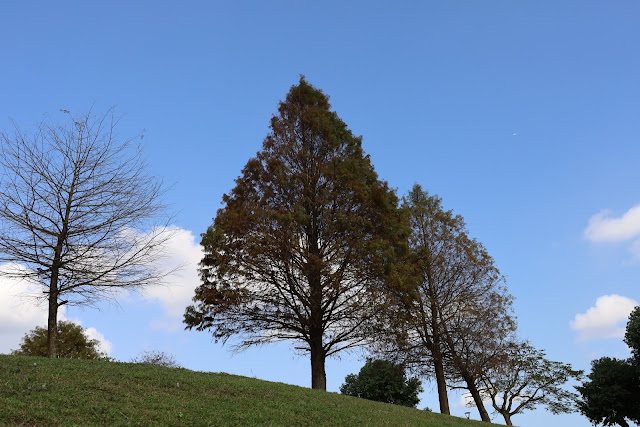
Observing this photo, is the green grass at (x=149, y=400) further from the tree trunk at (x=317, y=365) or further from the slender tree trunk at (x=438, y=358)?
the slender tree trunk at (x=438, y=358)

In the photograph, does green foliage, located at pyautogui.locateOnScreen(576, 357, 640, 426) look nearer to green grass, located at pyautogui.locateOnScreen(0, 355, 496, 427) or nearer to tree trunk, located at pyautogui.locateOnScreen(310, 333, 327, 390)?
tree trunk, located at pyautogui.locateOnScreen(310, 333, 327, 390)

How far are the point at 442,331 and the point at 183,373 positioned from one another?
50.3 ft

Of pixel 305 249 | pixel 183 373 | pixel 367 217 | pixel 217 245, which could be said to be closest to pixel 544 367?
pixel 367 217

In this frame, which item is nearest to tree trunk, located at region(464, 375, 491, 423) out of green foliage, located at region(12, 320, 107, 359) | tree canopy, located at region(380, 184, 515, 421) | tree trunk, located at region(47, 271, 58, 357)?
tree canopy, located at region(380, 184, 515, 421)

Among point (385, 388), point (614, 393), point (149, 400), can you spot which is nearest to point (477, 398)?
point (385, 388)

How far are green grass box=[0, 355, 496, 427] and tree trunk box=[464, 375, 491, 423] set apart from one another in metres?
12.1

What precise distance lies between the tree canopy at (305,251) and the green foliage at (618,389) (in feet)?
72.9

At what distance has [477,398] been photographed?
27094mm

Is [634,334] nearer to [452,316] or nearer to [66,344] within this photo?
[452,316]

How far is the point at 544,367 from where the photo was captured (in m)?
29.7

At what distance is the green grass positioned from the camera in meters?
9.20

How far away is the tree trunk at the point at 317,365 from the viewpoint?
2016 cm

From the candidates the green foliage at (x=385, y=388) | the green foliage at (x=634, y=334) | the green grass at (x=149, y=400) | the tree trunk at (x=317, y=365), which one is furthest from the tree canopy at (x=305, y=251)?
the green foliage at (x=634, y=334)

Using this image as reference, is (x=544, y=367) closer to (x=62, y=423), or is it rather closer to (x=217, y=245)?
(x=217, y=245)
